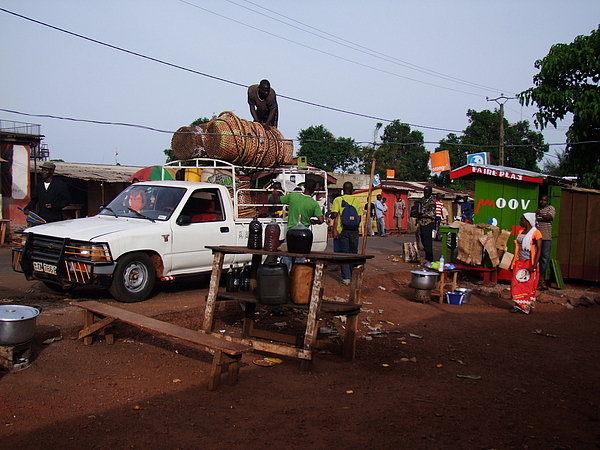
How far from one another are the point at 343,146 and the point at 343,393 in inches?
1866

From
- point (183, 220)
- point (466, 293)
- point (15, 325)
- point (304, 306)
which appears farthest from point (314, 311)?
point (466, 293)

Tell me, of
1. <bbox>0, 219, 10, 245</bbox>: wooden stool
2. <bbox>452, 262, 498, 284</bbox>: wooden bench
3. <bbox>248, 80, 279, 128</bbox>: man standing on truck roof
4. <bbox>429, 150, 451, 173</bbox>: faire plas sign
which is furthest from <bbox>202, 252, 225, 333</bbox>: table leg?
<bbox>429, 150, 451, 173</bbox>: faire plas sign

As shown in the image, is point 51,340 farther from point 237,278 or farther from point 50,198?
point 50,198

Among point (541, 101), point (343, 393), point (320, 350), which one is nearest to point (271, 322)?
point (320, 350)

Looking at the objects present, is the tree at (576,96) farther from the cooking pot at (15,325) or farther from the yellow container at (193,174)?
the cooking pot at (15,325)

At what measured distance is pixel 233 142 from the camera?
978 cm

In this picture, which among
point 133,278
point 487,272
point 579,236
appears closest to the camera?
point 133,278

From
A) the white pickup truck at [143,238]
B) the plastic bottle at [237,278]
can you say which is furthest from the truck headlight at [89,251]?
the plastic bottle at [237,278]

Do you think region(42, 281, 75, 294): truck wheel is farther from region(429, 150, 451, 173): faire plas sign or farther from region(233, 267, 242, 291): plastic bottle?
region(429, 150, 451, 173): faire plas sign

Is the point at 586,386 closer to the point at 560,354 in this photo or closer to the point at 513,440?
the point at 560,354

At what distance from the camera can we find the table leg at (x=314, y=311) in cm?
561

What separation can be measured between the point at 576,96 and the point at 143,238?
14.4m

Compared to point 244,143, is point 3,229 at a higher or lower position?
lower

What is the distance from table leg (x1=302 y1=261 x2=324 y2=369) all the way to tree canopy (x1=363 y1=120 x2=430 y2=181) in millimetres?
43867
